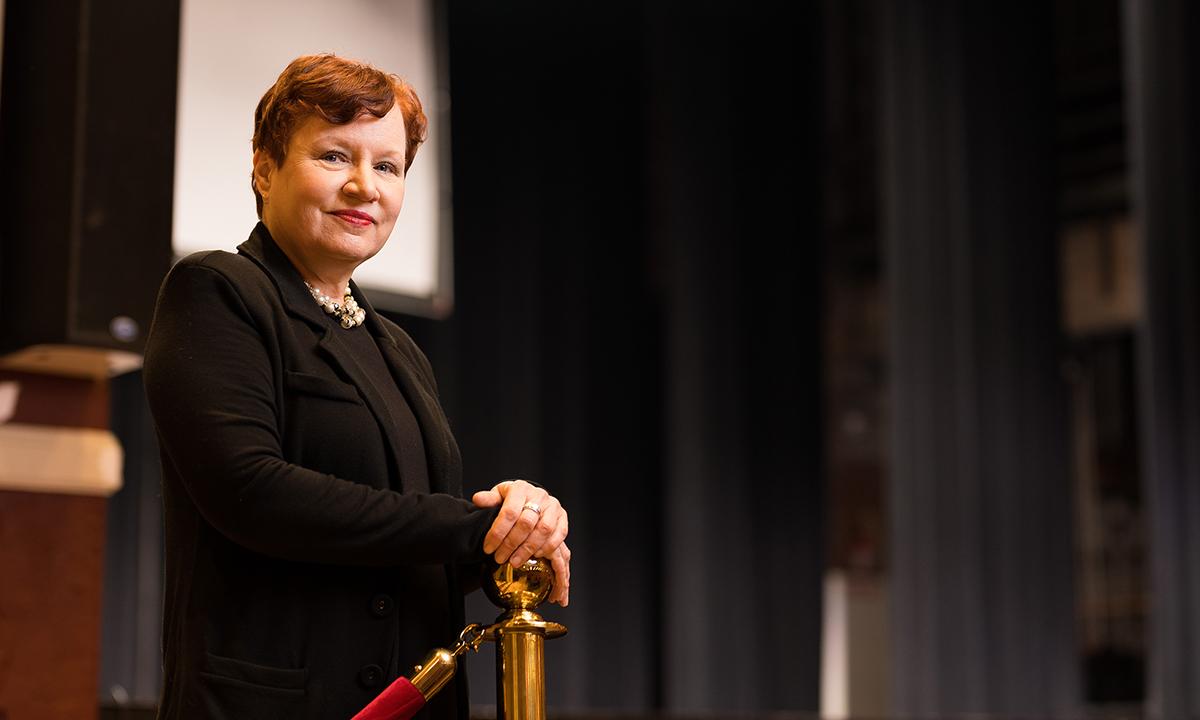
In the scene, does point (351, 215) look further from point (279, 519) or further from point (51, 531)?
point (51, 531)

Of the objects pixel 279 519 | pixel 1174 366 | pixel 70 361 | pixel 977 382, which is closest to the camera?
pixel 279 519

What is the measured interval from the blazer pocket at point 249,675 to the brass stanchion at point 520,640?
14cm

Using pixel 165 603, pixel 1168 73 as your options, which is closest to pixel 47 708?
pixel 165 603

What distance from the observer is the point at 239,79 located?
7.64ft

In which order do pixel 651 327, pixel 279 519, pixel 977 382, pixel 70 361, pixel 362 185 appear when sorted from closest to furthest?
pixel 279 519 → pixel 362 185 → pixel 70 361 → pixel 977 382 → pixel 651 327

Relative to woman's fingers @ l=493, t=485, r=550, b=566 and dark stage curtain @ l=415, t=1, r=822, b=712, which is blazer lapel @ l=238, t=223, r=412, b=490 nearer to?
woman's fingers @ l=493, t=485, r=550, b=566

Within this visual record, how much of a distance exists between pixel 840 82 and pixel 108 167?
29.4ft

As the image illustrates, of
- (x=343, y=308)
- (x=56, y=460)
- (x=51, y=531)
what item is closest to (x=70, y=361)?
(x=56, y=460)

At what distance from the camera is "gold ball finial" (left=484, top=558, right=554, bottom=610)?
44.0 inches

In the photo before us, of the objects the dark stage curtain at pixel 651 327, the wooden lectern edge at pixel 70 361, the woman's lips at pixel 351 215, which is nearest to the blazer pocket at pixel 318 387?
the woman's lips at pixel 351 215

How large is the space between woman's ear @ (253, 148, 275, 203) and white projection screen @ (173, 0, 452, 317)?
1.94ft

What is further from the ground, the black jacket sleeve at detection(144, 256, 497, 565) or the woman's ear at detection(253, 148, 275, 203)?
the woman's ear at detection(253, 148, 275, 203)

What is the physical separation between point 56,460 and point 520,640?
147cm

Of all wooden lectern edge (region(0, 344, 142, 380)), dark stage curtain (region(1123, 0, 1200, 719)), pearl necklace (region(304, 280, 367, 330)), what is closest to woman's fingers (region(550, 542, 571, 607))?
pearl necklace (region(304, 280, 367, 330))
